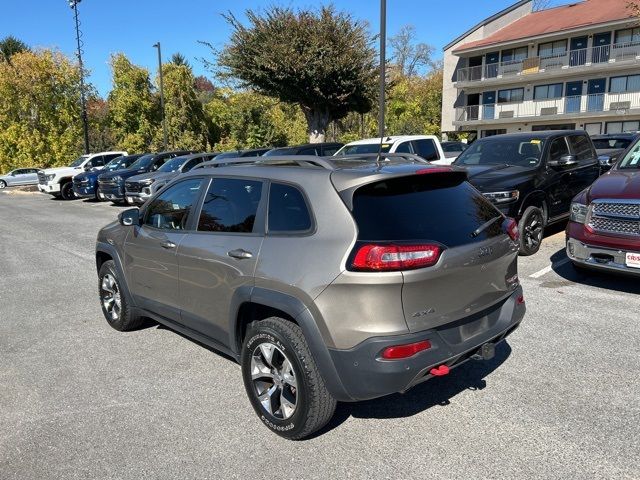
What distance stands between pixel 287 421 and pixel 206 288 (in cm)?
111

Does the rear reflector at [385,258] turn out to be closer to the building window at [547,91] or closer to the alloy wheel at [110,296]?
the alloy wheel at [110,296]

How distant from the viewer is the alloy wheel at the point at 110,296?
501cm

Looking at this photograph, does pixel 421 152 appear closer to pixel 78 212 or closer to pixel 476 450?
pixel 476 450

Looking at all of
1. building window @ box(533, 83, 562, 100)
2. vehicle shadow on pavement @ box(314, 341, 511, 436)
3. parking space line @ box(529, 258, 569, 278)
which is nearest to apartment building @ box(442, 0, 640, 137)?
building window @ box(533, 83, 562, 100)

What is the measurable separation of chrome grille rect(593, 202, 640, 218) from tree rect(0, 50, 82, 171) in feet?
113

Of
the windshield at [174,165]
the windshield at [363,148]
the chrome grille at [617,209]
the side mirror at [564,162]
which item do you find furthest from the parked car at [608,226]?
the windshield at [174,165]

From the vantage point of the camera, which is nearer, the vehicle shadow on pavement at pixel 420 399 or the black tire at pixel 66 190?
the vehicle shadow on pavement at pixel 420 399

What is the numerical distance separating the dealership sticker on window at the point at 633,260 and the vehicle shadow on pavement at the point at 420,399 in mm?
2224

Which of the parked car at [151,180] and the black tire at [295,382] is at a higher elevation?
the parked car at [151,180]

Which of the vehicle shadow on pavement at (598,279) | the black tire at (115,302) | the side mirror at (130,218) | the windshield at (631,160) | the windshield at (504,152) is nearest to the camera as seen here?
the side mirror at (130,218)

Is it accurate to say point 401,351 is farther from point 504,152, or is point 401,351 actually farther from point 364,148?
point 364,148

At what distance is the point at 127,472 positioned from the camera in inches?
111

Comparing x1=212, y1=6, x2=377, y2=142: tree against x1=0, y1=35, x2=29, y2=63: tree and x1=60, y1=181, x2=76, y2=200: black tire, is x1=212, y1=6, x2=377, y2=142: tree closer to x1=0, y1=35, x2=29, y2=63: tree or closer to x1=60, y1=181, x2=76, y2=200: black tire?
x1=60, y1=181, x2=76, y2=200: black tire

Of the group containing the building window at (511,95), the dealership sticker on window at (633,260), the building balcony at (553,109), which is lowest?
the dealership sticker on window at (633,260)
